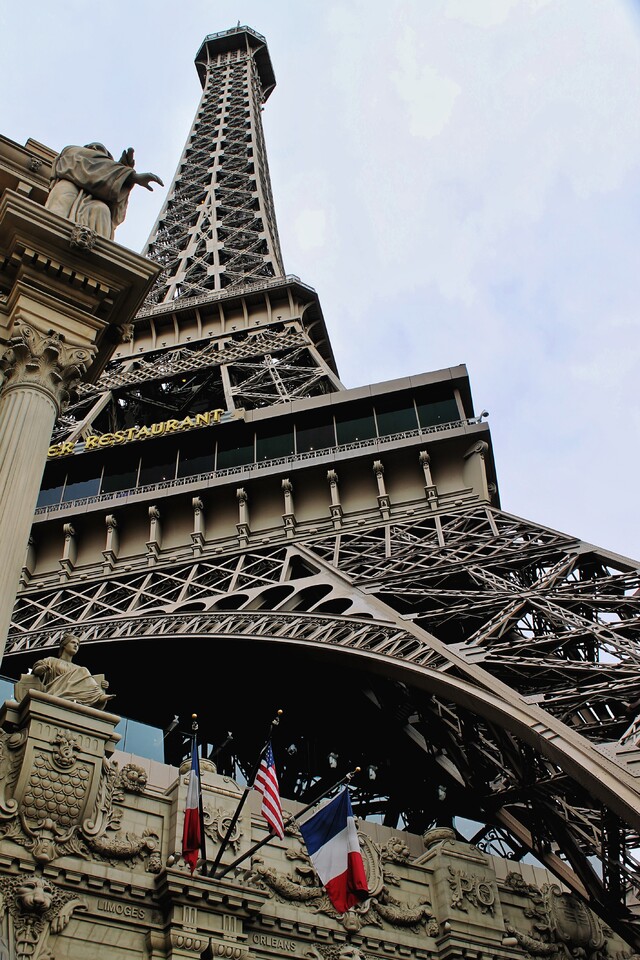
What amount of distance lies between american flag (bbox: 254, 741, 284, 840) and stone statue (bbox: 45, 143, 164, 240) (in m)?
11.3

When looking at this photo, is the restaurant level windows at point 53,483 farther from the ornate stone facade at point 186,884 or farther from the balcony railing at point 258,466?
the ornate stone facade at point 186,884

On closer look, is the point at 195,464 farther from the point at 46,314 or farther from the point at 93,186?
the point at 46,314

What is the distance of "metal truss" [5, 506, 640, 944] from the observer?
21.3 m

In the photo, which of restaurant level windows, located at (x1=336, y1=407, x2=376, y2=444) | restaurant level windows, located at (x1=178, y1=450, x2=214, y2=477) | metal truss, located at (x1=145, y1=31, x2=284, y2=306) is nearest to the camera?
restaurant level windows, located at (x1=336, y1=407, x2=376, y2=444)

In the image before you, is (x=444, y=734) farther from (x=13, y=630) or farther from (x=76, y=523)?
(x=76, y=523)

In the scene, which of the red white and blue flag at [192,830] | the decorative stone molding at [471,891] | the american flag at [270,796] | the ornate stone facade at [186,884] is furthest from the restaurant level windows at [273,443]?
the red white and blue flag at [192,830]

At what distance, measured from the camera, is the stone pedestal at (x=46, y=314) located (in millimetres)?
15781

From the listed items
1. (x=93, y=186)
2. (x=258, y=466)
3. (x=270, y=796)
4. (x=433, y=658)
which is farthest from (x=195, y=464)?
(x=270, y=796)

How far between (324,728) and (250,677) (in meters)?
3.21

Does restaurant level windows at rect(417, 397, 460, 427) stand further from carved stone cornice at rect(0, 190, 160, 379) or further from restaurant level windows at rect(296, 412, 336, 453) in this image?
carved stone cornice at rect(0, 190, 160, 379)

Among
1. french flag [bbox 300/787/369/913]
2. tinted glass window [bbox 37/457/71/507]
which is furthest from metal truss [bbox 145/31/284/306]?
french flag [bbox 300/787/369/913]

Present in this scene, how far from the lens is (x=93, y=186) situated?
64.2ft

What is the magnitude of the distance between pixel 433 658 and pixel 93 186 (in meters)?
13.3

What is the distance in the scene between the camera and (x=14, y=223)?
17188 mm
